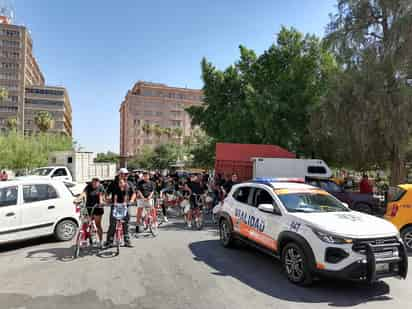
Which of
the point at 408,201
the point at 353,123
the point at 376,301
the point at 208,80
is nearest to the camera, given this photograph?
the point at 376,301

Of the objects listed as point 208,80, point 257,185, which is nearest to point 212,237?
point 257,185

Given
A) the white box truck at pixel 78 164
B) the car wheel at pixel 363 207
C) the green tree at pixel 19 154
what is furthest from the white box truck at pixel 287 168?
the green tree at pixel 19 154

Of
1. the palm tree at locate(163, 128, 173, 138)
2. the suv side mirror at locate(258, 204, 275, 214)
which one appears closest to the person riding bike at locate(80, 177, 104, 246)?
the suv side mirror at locate(258, 204, 275, 214)

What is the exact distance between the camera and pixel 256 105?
711 inches

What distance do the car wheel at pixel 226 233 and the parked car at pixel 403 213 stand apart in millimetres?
3800

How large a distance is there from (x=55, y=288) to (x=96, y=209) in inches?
97.5

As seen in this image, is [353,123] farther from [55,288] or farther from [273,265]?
[55,288]

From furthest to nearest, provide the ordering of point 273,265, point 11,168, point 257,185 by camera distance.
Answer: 1. point 11,168
2. point 257,185
3. point 273,265

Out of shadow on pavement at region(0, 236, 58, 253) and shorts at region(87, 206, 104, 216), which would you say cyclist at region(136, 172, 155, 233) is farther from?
shadow on pavement at region(0, 236, 58, 253)

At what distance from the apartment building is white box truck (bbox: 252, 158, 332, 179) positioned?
89.6 meters

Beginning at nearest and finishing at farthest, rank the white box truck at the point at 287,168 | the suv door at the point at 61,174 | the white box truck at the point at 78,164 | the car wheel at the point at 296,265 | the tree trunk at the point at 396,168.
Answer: the car wheel at the point at 296,265 → the white box truck at the point at 287,168 → the tree trunk at the point at 396,168 → the suv door at the point at 61,174 → the white box truck at the point at 78,164

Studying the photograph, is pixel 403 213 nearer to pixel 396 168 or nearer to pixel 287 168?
pixel 287 168

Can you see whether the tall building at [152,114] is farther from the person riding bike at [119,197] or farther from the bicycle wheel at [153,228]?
the person riding bike at [119,197]

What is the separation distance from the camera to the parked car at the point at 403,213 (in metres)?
6.91
